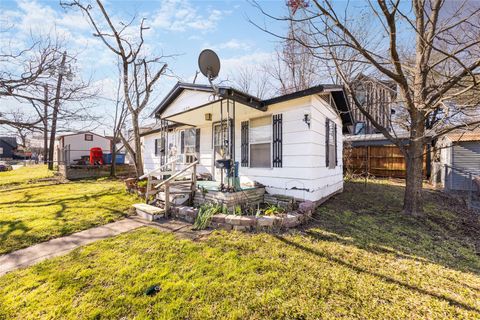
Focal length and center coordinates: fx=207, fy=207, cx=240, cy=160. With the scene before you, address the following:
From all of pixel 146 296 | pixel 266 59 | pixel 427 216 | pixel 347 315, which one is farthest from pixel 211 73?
pixel 266 59

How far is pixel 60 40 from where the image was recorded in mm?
7703

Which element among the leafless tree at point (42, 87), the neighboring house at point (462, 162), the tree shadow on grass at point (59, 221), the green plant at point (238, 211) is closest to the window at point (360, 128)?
the neighboring house at point (462, 162)

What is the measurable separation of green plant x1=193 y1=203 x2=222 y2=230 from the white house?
0.83 m

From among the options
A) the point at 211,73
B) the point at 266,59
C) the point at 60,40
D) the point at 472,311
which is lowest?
the point at 472,311

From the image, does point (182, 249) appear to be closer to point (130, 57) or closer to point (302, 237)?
point (302, 237)

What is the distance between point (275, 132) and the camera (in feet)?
19.1

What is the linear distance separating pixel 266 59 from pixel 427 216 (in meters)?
13.0

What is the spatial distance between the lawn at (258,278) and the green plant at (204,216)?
556mm

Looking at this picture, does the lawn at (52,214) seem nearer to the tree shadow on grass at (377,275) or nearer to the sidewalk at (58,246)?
the sidewalk at (58,246)

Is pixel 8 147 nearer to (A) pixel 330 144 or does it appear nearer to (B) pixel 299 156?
(B) pixel 299 156

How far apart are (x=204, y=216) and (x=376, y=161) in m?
11.5

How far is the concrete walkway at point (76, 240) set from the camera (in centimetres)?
311

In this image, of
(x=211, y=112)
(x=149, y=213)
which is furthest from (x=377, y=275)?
(x=211, y=112)

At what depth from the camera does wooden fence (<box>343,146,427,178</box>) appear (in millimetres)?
11164
